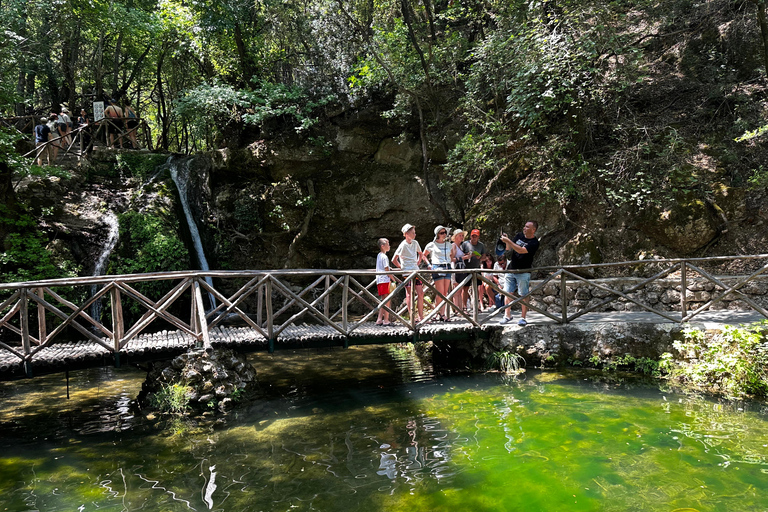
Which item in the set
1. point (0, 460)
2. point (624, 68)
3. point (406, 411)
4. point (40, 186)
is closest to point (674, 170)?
point (624, 68)

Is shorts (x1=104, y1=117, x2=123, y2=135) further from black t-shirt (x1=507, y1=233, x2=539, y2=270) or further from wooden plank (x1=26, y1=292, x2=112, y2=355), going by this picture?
black t-shirt (x1=507, y1=233, x2=539, y2=270)

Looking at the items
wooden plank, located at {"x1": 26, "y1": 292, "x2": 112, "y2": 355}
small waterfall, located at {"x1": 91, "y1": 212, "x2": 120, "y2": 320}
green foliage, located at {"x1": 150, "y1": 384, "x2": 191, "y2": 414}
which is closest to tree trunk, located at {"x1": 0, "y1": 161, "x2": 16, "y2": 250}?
small waterfall, located at {"x1": 91, "y1": 212, "x2": 120, "y2": 320}

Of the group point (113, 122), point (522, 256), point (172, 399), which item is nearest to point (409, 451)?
point (172, 399)

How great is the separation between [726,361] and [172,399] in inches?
276

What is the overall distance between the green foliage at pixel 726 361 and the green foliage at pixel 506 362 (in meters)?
2.00

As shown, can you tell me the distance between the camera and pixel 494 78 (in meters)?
10.8

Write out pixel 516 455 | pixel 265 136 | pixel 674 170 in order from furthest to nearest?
pixel 265 136, pixel 674 170, pixel 516 455

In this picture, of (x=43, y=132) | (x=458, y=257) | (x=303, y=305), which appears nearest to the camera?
(x=303, y=305)

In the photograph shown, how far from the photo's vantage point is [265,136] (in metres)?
13.5

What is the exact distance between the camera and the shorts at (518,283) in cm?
758

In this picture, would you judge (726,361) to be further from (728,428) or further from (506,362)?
(506,362)

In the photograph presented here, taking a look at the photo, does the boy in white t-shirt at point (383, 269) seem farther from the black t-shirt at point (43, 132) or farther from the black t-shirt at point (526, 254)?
the black t-shirt at point (43, 132)

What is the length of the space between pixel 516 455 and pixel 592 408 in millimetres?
1697

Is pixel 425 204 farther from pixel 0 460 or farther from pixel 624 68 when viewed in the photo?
pixel 0 460
